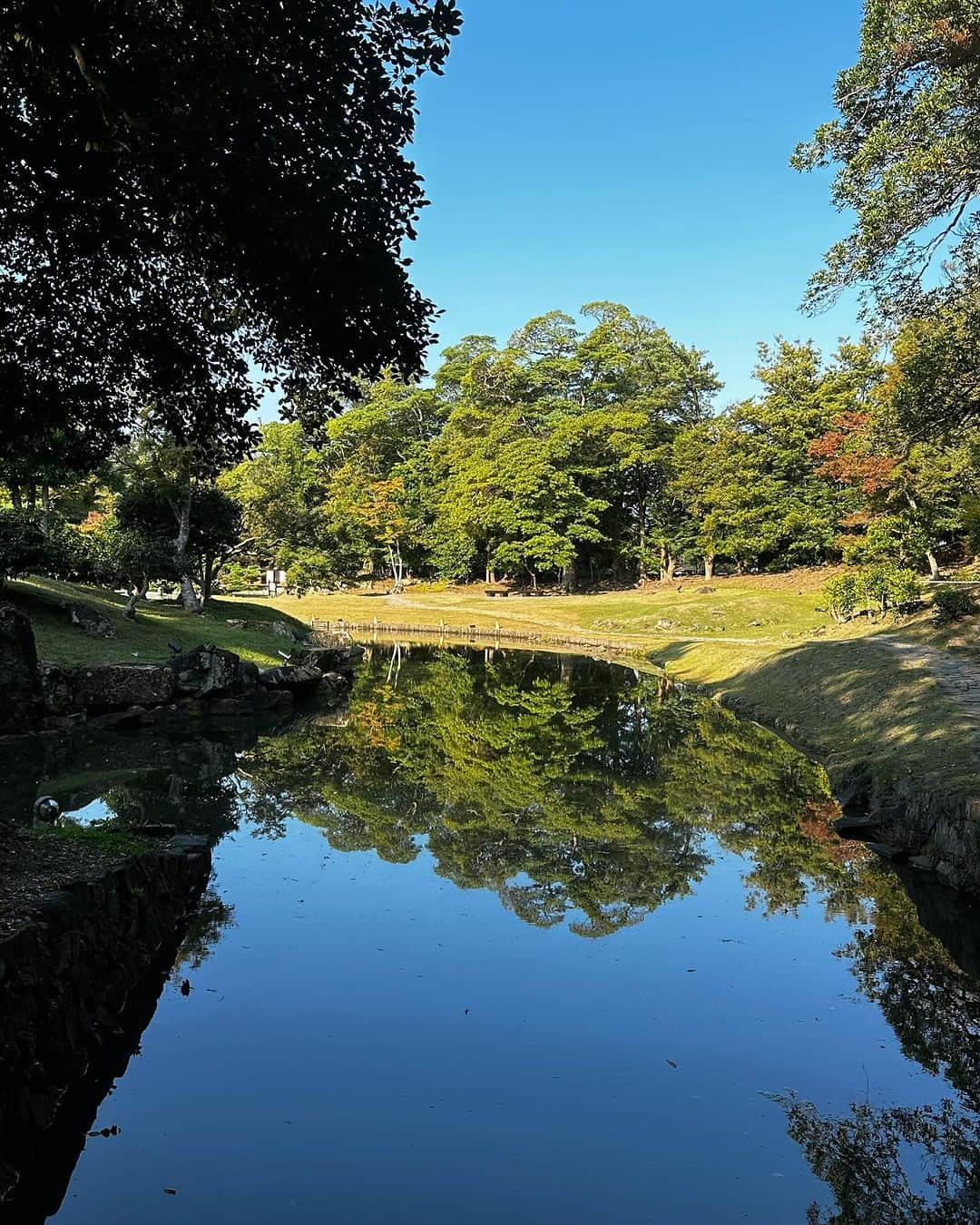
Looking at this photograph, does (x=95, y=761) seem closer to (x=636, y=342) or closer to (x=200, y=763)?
(x=200, y=763)

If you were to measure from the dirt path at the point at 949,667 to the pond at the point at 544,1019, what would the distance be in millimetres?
3467

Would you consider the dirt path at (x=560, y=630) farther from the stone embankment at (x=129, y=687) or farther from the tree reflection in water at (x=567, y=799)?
the stone embankment at (x=129, y=687)

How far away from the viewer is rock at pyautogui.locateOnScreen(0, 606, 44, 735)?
17.7m

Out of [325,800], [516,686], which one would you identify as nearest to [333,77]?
[325,800]

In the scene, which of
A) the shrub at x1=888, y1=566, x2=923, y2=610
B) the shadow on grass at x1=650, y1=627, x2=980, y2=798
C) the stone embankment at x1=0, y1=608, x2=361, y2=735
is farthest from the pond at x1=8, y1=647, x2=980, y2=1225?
the shrub at x1=888, y1=566, x2=923, y2=610

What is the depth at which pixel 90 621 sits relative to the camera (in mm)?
24969

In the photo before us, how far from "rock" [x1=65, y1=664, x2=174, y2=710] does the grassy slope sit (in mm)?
16341

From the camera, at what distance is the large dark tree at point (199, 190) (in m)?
6.80

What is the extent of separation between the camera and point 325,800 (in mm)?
15430

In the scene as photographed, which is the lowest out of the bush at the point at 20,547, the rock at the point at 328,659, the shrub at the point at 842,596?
the rock at the point at 328,659

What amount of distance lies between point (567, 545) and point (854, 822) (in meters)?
46.3

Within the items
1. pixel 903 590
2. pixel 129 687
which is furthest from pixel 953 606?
pixel 129 687

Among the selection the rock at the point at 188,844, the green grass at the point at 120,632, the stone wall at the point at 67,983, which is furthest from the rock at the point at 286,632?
the stone wall at the point at 67,983

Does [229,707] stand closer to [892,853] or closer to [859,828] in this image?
[859,828]
